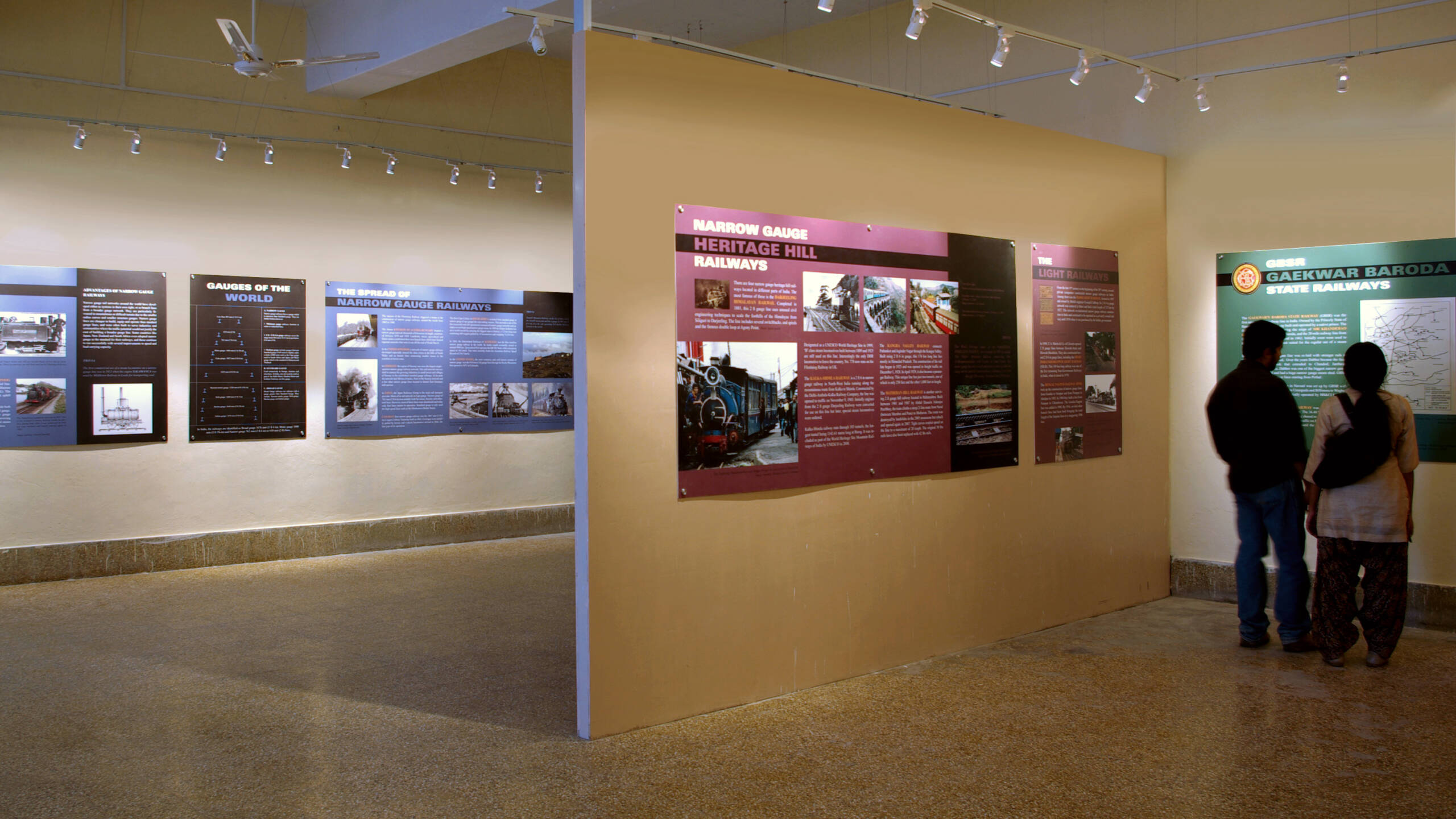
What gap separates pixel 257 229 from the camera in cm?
787

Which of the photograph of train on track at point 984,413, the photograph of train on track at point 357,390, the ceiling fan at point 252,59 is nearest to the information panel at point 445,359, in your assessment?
the photograph of train on track at point 357,390

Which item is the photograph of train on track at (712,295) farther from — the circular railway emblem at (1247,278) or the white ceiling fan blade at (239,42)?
the circular railway emblem at (1247,278)

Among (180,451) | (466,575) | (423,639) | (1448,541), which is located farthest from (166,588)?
(1448,541)

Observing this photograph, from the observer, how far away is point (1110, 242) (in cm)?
615

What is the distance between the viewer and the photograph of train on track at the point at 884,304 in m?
4.84

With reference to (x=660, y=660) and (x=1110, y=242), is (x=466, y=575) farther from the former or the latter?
(x=1110, y=242)

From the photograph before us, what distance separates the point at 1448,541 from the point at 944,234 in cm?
351

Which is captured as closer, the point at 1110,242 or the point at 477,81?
the point at 1110,242

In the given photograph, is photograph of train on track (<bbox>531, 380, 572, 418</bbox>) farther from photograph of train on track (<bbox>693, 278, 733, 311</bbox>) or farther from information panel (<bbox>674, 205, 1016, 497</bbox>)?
photograph of train on track (<bbox>693, 278, 733, 311</bbox>)

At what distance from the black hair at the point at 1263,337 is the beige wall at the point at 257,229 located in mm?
6141

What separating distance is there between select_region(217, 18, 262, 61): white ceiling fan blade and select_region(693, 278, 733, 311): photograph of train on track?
361 cm

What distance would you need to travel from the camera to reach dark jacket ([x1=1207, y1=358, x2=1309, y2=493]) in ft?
16.8

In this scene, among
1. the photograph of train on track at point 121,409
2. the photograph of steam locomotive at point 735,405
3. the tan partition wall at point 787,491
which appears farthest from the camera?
the photograph of train on track at point 121,409

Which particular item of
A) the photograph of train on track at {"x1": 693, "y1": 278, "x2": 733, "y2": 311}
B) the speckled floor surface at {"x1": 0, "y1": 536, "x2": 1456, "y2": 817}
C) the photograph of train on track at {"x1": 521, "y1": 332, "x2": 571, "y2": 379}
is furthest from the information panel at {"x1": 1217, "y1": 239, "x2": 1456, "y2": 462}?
the photograph of train on track at {"x1": 521, "y1": 332, "x2": 571, "y2": 379}
